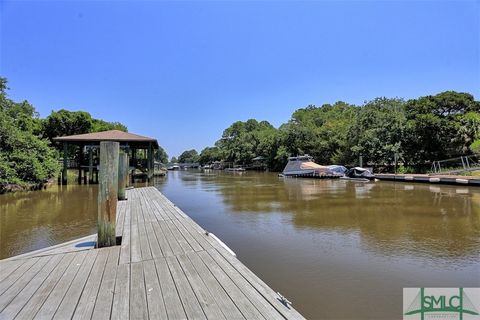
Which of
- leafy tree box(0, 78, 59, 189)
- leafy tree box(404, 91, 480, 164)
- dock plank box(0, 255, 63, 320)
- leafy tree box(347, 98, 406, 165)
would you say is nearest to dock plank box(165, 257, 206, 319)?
dock plank box(0, 255, 63, 320)

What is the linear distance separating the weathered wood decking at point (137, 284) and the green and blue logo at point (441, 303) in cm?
196

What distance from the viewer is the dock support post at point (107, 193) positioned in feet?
15.0

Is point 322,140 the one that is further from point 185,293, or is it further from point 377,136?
point 185,293

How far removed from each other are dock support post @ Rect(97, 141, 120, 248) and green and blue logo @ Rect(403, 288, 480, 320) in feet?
13.6

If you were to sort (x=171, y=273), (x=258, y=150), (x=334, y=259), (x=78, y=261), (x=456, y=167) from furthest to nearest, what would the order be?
(x=258, y=150) → (x=456, y=167) → (x=334, y=259) → (x=78, y=261) → (x=171, y=273)

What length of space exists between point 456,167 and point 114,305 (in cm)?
2969

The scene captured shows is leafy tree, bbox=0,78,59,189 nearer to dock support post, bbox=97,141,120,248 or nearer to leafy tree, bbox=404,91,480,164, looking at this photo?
dock support post, bbox=97,141,120,248

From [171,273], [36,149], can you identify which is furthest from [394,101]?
[171,273]

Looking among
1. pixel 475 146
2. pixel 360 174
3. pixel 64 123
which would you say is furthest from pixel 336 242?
pixel 64 123

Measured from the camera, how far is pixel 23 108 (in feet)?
142

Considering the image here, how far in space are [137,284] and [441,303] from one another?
363 centimetres

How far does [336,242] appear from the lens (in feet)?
22.6

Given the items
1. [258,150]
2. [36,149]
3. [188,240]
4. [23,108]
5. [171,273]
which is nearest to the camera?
[171,273]

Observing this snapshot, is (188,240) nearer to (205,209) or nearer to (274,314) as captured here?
(274,314)
